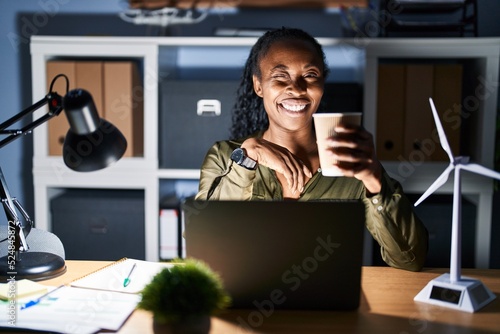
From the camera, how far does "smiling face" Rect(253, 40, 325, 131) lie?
173cm

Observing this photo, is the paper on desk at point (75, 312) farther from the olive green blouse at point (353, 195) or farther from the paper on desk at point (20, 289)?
the olive green blouse at point (353, 195)

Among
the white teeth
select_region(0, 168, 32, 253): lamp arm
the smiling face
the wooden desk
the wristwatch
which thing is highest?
the smiling face

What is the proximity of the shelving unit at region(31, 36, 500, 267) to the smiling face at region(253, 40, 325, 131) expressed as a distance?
60cm

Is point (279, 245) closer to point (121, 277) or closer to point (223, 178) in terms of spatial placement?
point (121, 277)

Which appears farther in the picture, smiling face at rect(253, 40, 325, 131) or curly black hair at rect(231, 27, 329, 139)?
curly black hair at rect(231, 27, 329, 139)

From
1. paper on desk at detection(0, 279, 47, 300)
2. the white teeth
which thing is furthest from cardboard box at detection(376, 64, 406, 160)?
paper on desk at detection(0, 279, 47, 300)

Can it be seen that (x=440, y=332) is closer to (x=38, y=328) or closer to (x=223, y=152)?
(x=38, y=328)

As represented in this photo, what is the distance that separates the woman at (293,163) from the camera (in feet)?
4.67

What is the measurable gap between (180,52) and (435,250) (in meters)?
1.44

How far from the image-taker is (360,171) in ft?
4.23

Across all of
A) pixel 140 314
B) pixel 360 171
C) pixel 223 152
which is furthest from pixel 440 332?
pixel 223 152

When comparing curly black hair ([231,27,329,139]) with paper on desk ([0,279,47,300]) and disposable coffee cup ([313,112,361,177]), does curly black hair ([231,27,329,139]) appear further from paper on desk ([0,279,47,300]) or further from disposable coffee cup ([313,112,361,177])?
paper on desk ([0,279,47,300])

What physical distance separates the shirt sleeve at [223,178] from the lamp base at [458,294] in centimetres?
60

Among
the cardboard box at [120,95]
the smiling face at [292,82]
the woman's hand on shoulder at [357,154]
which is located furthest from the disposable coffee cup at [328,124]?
the cardboard box at [120,95]
